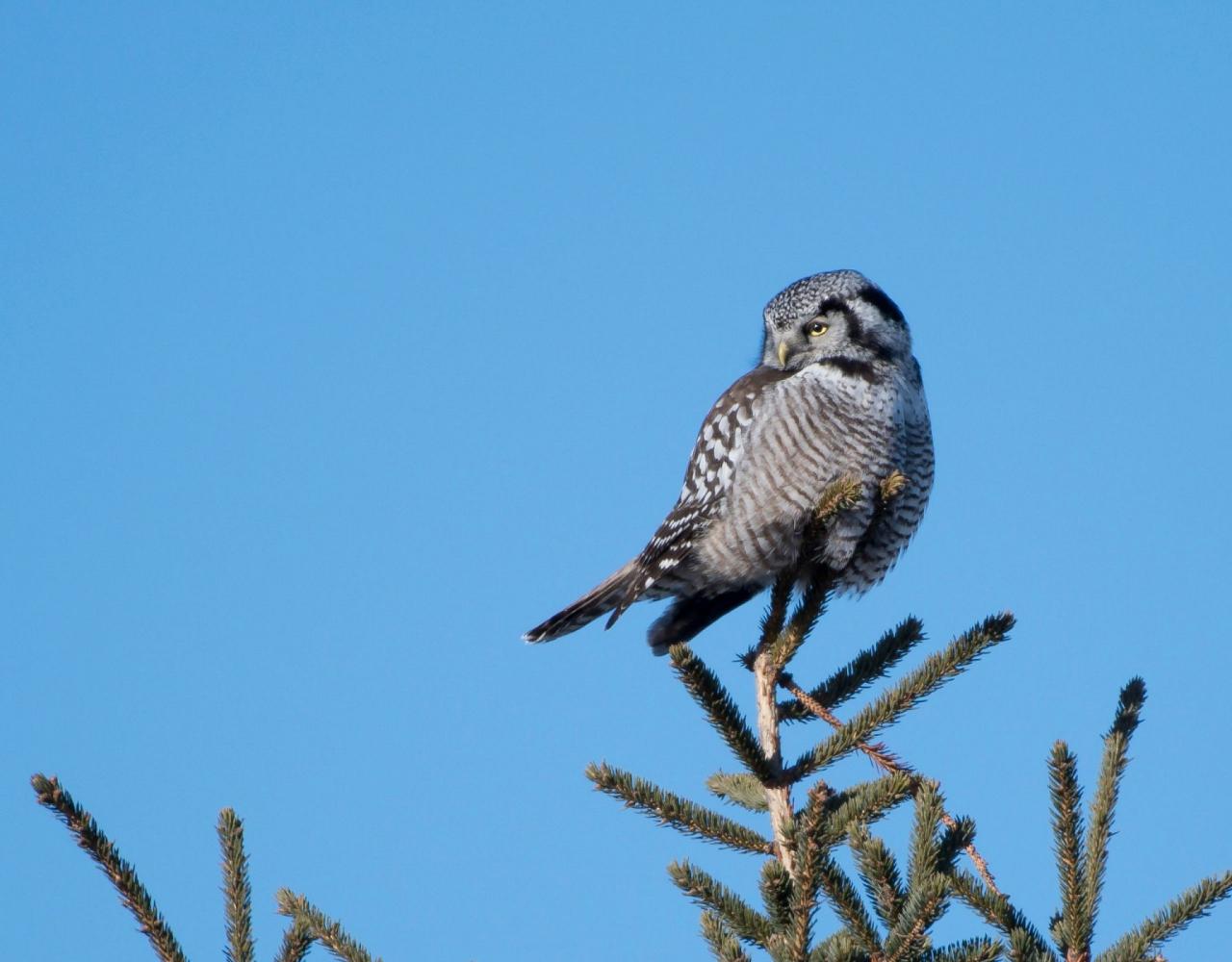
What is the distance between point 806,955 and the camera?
2088 mm

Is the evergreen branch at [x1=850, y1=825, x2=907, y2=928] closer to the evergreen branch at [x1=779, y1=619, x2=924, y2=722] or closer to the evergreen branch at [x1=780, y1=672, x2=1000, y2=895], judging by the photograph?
the evergreen branch at [x1=780, y1=672, x2=1000, y2=895]

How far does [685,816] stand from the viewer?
2.88 meters

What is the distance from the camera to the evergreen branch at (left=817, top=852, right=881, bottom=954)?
7.36ft

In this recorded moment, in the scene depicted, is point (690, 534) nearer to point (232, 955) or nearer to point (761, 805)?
point (761, 805)

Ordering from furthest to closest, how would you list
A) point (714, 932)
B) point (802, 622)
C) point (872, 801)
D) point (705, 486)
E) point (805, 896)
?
point (705, 486)
point (802, 622)
point (872, 801)
point (714, 932)
point (805, 896)

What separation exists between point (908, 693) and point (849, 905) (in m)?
0.87

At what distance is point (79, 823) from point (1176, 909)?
6.60ft

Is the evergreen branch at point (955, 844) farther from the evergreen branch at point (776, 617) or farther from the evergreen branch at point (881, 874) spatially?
the evergreen branch at point (776, 617)

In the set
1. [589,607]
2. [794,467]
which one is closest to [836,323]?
[794,467]

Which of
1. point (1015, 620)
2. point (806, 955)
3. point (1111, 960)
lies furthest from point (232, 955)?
point (1015, 620)

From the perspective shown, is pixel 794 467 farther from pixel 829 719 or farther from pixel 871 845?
pixel 871 845

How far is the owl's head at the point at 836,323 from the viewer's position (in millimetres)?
5570

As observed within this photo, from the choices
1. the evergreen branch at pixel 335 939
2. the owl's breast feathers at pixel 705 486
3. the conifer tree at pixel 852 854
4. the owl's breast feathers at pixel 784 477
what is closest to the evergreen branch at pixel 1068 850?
the conifer tree at pixel 852 854

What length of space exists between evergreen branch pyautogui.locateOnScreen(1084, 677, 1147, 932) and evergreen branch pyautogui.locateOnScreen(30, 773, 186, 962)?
1.65 m
